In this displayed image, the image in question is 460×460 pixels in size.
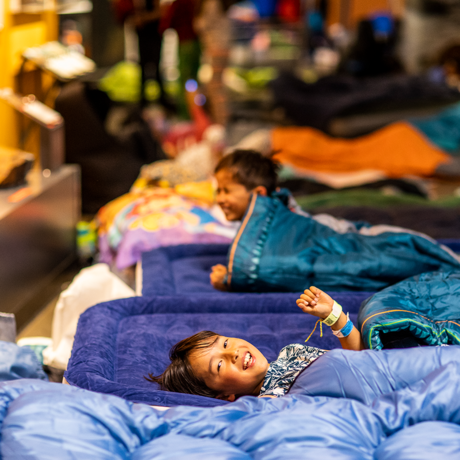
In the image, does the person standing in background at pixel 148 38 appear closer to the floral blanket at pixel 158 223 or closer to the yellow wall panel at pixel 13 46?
the yellow wall panel at pixel 13 46

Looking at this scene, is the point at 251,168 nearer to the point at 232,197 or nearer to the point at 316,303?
the point at 232,197

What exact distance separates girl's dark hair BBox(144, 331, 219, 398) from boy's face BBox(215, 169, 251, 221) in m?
0.83

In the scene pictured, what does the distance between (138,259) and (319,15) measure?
6241 mm

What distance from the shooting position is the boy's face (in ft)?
6.76

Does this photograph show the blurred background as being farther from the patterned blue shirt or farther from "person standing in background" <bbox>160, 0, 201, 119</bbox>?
the patterned blue shirt

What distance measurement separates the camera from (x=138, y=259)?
2.25 meters

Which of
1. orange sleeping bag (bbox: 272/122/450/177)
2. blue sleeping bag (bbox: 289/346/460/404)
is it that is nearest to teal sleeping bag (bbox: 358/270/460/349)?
blue sleeping bag (bbox: 289/346/460/404)

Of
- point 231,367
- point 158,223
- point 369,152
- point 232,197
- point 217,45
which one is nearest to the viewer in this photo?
point 231,367

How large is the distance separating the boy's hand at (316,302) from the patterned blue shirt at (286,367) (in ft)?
0.35

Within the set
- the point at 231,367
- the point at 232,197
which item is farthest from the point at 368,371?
the point at 232,197

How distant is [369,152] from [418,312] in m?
2.31

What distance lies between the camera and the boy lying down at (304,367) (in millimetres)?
1095

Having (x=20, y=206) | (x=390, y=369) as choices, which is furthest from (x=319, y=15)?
(x=390, y=369)

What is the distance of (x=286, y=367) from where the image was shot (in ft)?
4.32
